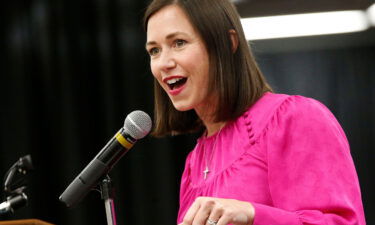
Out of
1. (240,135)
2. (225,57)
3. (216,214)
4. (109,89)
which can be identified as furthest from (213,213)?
(109,89)

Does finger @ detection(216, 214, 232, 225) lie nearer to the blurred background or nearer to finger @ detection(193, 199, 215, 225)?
finger @ detection(193, 199, 215, 225)

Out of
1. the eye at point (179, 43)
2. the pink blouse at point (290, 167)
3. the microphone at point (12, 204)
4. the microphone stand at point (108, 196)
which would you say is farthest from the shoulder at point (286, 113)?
the microphone at point (12, 204)

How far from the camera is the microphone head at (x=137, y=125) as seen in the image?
1074mm

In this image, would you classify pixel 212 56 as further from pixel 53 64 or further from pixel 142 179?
pixel 53 64

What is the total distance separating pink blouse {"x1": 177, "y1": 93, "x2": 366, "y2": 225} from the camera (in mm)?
1018

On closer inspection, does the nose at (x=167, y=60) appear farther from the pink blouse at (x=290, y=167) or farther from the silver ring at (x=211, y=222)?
the silver ring at (x=211, y=222)

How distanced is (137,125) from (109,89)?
2.05m

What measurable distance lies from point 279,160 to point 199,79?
0.29 metres

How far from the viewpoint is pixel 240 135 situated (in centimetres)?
125

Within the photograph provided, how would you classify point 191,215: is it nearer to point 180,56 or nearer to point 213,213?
point 213,213

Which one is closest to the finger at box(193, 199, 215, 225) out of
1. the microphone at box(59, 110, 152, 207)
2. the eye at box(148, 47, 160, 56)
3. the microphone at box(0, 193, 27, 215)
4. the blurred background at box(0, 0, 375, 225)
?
the microphone at box(59, 110, 152, 207)

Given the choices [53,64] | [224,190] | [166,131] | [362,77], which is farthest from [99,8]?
[224,190]

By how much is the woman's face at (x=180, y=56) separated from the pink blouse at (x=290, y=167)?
0.46 feet

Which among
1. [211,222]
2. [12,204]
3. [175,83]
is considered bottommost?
[12,204]
